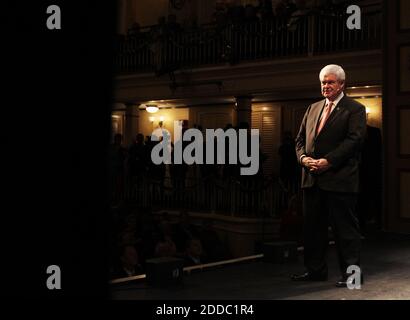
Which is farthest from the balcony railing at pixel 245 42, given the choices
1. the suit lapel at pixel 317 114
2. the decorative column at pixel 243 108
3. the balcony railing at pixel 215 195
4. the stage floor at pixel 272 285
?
the suit lapel at pixel 317 114

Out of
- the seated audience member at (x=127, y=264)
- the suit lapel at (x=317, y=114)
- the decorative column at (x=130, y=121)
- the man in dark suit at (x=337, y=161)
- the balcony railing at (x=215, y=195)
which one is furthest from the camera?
the decorative column at (x=130, y=121)

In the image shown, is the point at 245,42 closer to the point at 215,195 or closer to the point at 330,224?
the point at 215,195

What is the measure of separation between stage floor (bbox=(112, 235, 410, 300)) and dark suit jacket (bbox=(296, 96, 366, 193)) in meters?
0.68

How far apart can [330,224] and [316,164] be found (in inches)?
18.2

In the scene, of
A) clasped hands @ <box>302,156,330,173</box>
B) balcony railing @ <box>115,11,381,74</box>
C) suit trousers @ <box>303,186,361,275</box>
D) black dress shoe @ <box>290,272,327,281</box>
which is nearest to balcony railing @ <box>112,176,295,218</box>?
balcony railing @ <box>115,11,381,74</box>

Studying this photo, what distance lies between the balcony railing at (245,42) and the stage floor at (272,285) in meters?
7.24

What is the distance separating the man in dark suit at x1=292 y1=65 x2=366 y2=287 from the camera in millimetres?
4188

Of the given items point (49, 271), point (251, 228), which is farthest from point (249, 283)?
point (251, 228)

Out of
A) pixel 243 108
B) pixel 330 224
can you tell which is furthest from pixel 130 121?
pixel 330 224

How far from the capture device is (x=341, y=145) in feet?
13.6

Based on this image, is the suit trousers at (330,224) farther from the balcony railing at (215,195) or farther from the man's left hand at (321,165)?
the balcony railing at (215,195)

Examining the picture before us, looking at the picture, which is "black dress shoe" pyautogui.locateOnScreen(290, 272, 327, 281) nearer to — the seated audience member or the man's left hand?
the man's left hand

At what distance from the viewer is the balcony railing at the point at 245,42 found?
1216 centimetres

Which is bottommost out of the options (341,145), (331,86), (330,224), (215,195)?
(215,195)
